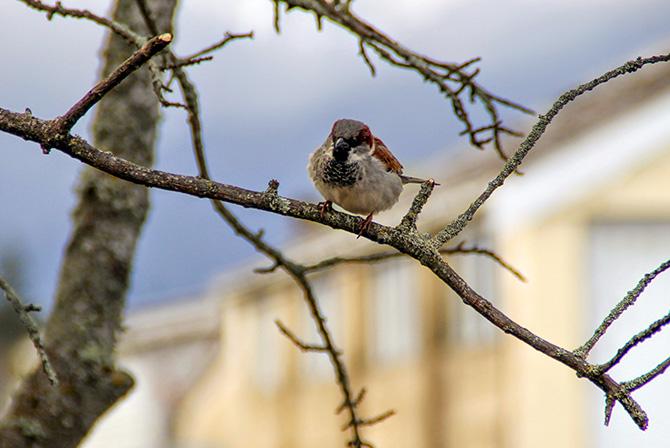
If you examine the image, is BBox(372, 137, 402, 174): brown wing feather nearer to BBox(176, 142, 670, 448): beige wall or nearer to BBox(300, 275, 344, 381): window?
BBox(176, 142, 670, 448): beige wall

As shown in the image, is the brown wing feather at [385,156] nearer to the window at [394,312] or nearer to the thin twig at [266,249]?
the thin twig at [266,249]

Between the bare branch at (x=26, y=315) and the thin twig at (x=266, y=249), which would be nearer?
the bare branch at (x=26, y=315)

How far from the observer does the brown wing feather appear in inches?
129

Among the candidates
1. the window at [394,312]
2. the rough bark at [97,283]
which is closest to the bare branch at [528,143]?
the rough bark at [97,283]

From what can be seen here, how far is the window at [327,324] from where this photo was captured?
18.4m

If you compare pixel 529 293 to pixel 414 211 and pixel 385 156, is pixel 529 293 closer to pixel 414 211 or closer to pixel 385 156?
pixel 385 156

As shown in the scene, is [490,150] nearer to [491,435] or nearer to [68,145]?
[491,435]

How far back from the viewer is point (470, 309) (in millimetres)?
14562

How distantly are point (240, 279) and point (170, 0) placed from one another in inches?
712

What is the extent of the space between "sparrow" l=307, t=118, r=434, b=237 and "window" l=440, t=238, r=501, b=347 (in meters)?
10.3

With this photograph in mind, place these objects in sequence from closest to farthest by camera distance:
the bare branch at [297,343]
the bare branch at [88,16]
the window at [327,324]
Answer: the bare branch at [88,16], the bare branch at [297,343], the window at [327,324]

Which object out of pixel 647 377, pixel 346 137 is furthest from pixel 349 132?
pixel 647 377

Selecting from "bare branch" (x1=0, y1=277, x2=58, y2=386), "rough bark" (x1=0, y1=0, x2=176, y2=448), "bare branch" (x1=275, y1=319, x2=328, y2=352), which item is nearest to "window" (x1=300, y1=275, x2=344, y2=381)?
"rough bark" (x1=0, y1=0, x2=176, y2=448)

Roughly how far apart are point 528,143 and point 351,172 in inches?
40.1
